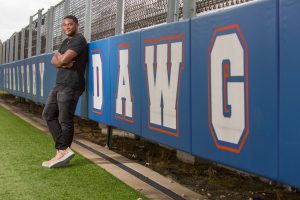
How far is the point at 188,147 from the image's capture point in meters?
3.60

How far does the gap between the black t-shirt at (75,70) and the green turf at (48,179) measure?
0.79 metres

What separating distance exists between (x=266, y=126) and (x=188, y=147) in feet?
3.44

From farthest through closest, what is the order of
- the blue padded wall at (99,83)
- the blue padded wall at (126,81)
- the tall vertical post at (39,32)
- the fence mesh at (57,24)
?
the tall vertical post at (39,32)
the fence mesh at (57,24)
the blue padded wall at (99,83)
the blue padded wall at (126,81)

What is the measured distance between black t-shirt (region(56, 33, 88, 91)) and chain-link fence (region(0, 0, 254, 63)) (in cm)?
82

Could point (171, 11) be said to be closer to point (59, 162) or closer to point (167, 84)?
point (167, 84)

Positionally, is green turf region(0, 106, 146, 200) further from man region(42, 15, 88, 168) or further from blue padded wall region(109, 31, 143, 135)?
blue padded wall region(109, 31, 143, 135)

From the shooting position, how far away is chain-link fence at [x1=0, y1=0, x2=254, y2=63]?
4.56 m

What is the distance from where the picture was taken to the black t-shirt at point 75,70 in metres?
4.98

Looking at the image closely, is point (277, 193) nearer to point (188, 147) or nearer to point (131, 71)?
point (188, 147)

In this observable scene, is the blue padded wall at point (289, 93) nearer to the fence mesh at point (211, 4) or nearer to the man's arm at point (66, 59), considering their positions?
the fence mesh at point (211, 4)

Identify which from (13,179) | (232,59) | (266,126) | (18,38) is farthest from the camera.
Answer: (18,38)

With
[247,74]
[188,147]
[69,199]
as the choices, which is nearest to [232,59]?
[247,74]

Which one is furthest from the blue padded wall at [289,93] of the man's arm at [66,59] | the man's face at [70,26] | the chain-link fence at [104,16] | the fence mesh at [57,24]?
the fence mesh at [57,24]

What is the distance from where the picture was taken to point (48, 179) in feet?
13.3
